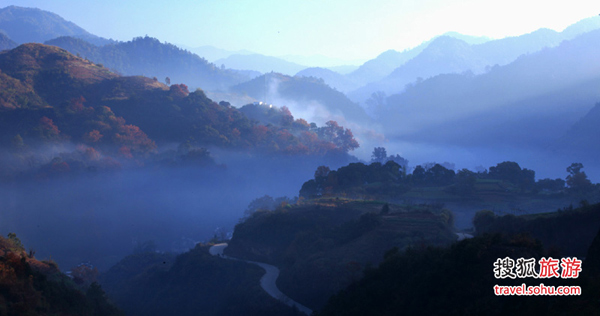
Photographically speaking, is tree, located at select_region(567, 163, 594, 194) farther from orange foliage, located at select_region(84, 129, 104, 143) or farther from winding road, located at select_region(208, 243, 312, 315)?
orange foliage, located at select_region(84, 129, 104, 143)

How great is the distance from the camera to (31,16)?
6698 inches

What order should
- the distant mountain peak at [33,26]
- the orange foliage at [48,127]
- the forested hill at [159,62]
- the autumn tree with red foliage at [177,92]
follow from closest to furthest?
the orange foliage at [48,127], the autumn tree with red foliage at [177,92], the forested hill at [159,62], the distant mountain peak at [33,26]

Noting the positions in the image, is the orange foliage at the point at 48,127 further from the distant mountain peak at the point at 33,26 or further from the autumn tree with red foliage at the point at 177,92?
the distant mountain peak at the point at 33,26

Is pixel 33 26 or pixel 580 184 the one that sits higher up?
pixel 33 26

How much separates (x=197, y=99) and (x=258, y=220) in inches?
1946

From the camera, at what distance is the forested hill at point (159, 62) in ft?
451

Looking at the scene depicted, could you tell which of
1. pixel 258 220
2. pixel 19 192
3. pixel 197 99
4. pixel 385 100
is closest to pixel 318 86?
pixel 385 100

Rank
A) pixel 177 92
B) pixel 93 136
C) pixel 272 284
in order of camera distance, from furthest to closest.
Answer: pixel 177 92
pixel 93 136
pixel 272 284

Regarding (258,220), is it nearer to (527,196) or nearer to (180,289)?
(180,289)

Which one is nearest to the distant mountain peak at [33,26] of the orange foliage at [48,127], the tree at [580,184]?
the orange foliage at [48,127]

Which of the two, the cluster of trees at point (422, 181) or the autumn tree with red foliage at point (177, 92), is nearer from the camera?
the cluster of trees at point (422, 181)

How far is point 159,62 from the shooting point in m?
149

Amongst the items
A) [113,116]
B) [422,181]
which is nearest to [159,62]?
[113,116]

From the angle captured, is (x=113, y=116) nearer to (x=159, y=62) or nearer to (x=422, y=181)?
(x=422, y=181)
